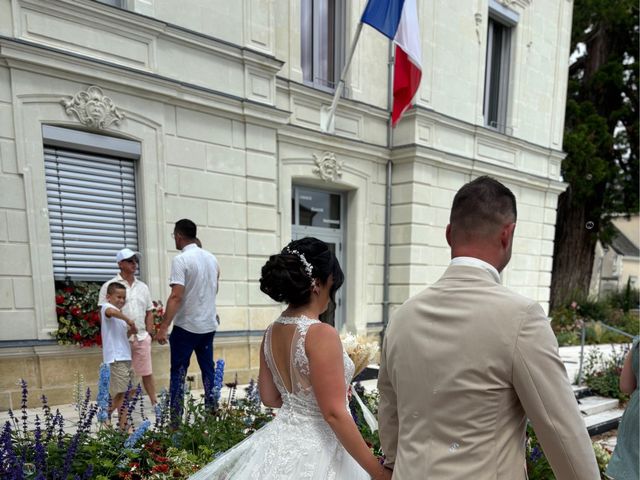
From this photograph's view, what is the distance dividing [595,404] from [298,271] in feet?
A: 19.1

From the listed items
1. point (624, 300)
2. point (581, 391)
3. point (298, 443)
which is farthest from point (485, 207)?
point (624, 300)

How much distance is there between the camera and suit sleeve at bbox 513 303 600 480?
1.09 metres

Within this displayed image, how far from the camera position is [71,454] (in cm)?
217

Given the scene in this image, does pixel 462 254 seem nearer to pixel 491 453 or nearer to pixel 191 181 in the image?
pixel 491 453

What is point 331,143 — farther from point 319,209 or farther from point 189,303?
point 189,303

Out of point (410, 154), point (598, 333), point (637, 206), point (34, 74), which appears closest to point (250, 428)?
point (34, 74)

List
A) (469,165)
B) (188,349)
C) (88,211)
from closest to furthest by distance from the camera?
(188,349), (88,211), (469,165)

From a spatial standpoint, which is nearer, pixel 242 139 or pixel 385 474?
pixel 385 474

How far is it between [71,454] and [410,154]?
724 cm

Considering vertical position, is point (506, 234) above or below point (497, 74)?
below

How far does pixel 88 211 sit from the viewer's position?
5.18 metres

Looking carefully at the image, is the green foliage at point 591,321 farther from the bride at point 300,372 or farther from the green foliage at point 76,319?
the bride at point 300,372

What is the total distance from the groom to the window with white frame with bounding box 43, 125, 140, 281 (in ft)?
16.3

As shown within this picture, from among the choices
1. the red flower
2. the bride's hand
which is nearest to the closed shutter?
the red flower
